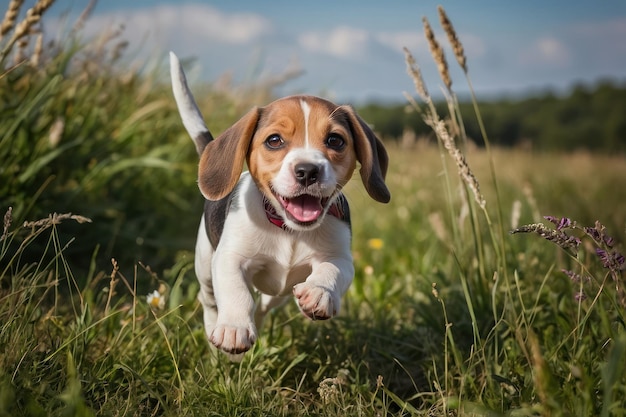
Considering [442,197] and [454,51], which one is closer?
[454,51]

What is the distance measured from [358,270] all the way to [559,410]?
10.1 ft

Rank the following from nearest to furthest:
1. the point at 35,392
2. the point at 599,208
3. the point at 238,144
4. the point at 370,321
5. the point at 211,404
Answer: the point at 35,392
the point at 211,404
the point at 238,144
the point at 370,321
the point at 599,208

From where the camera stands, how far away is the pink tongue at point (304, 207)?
2854 millimetres

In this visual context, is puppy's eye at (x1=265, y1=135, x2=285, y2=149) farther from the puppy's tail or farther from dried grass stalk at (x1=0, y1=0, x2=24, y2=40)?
dried grass stalk at (x1=0, y1=0, x2=24, y2=40)

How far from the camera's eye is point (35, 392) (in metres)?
2.43

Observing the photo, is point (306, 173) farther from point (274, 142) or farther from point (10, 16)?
point (10, 16)

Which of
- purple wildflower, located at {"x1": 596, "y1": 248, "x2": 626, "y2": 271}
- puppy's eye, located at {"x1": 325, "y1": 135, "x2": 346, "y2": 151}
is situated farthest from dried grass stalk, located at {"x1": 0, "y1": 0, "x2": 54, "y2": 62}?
purple wildflower, located at {"x1": 596, "y1": 248, "x2": 626, "y2": 271}

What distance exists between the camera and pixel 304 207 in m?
2.87

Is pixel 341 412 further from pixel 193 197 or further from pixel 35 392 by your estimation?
pixel 193 197

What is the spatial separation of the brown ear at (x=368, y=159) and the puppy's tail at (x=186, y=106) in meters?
0.88

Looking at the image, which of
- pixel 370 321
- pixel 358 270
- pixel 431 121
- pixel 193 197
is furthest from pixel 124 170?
pixel 431 121

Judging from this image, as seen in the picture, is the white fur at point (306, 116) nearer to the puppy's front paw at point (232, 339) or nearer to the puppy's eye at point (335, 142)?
the puppy's eye at point (335, 142)

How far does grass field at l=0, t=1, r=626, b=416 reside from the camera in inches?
102

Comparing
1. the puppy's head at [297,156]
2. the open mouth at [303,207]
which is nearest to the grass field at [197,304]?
the puppy's head at [297,156]
